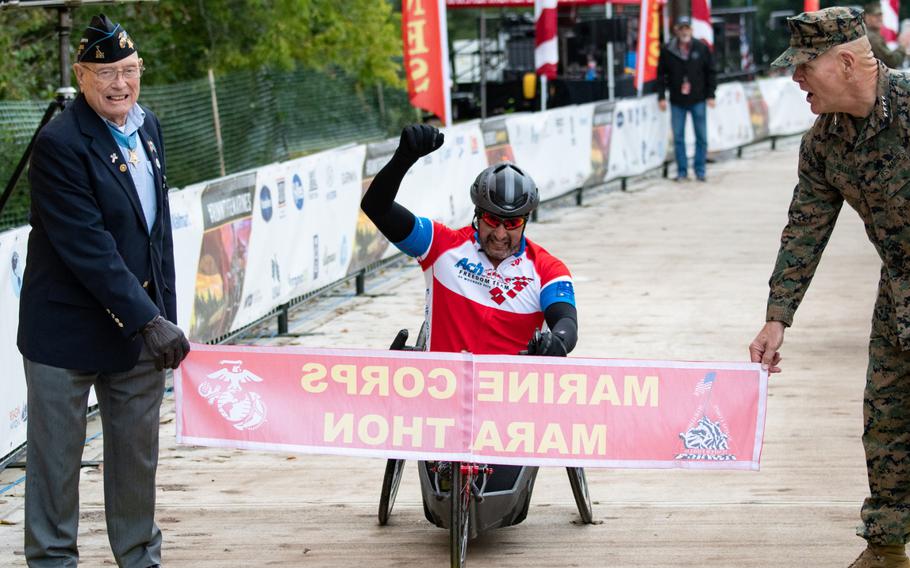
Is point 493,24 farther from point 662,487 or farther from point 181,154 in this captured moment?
point 662,487

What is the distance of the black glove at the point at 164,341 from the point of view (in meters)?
4.93

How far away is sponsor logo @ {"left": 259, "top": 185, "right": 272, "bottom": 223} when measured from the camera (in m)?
10.4

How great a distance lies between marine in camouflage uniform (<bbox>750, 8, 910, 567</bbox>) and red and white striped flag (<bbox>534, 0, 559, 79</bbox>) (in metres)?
15.7

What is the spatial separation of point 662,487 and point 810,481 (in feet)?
2.31

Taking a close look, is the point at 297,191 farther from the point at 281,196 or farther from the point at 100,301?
the point at 100,301

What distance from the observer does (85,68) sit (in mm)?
4945

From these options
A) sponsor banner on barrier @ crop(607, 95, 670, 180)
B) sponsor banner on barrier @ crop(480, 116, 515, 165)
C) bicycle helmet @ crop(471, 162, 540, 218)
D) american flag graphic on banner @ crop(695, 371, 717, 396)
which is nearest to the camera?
american flag graphic on banner @ crop(695, 371, 717, 396)

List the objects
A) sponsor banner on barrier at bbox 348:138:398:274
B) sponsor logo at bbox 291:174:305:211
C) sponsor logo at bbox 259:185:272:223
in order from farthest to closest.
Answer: sponsor banner on barrier at bbox 348:138:398:274, sponsor logo at bbox 291:174:305:211, sponsor logo at bbox 259:185:272:223

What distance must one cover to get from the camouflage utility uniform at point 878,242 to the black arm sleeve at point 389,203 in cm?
149

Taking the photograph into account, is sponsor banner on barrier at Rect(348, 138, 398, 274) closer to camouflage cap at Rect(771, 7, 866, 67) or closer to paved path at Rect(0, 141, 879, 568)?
paved path at Rect(0, 141, 879, 568)

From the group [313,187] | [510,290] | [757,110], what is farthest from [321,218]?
[757,110]

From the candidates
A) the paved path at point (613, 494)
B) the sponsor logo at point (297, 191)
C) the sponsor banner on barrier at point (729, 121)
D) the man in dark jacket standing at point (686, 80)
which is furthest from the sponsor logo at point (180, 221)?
the sponsor banner on barrier at point (729, 121)

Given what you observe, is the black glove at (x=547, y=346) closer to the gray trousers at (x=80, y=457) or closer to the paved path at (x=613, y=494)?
the paved path at (x=613, y=494)

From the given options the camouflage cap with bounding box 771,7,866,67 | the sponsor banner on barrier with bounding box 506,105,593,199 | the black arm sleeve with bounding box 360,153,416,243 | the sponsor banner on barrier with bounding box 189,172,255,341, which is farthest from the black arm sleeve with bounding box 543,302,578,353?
the sponsor banner on barrier with bounding box 506,105,593,199
